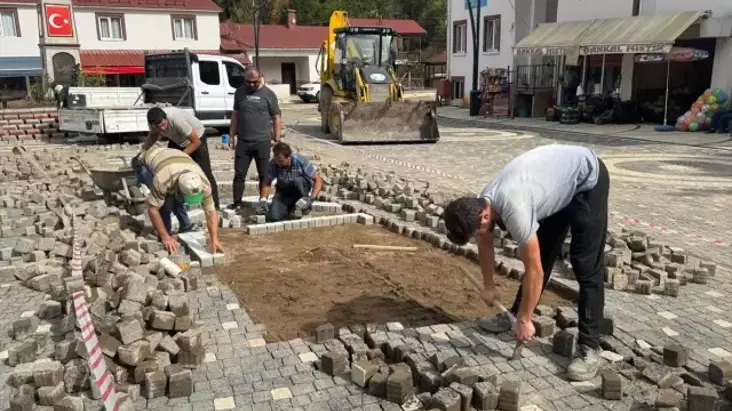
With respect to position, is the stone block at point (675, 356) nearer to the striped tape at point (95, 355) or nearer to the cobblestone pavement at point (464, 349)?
the cobblestone pavement at point (464, 349)

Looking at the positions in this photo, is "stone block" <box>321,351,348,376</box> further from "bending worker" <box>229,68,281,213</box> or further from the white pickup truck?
the white pickup truck

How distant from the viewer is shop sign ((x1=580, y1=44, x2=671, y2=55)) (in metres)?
16.4

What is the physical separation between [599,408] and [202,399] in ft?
6.96

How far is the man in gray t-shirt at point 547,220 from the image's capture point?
318cm

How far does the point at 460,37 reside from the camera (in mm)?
29094

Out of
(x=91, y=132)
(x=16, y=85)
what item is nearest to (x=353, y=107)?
(x=91, y=132)

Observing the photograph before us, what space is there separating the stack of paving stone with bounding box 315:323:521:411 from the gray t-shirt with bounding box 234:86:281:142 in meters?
3.94

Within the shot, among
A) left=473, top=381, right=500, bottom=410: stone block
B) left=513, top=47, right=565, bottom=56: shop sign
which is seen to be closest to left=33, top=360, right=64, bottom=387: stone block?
left=473, top=381, right=500, bottom=410: stone block

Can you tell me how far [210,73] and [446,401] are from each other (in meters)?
13.8

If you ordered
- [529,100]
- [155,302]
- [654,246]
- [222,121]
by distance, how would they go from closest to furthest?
[155,302] → [654,246] → [222,121] → [529,100]

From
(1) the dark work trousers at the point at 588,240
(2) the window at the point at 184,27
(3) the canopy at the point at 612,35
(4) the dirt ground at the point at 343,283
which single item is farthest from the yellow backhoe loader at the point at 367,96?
(2) the window at the point at 184,27

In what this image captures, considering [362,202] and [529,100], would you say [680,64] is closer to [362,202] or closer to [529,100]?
[529,100]

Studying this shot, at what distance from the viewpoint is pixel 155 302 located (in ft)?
13.6

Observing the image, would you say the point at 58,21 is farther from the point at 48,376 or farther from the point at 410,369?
the point at 410,369
